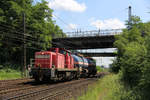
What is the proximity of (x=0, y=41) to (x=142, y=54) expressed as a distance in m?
25.3

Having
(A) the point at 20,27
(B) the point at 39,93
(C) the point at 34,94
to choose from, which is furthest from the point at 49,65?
(A) the point at 20,27

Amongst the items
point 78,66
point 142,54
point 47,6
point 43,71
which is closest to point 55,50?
point 43,71

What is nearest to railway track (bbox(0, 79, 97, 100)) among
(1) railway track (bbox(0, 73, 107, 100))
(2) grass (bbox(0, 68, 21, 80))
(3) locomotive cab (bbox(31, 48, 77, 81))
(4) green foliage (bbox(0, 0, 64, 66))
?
(1) railway track (bbox(0, 73, 107, 100))

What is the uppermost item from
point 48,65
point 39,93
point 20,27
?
point 20,27

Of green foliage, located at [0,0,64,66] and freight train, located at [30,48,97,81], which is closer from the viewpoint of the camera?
freight train, located at [30,48,97,81]

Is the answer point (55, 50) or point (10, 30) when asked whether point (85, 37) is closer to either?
point (10, 30)

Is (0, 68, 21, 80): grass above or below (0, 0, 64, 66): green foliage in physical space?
below

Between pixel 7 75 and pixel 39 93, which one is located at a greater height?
pixel 39 93

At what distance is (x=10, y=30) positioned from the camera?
99.1 ft

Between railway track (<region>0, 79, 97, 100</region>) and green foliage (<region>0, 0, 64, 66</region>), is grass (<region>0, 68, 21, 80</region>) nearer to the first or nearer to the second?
green foliage (<region>0, 0, 64, 66</region>)

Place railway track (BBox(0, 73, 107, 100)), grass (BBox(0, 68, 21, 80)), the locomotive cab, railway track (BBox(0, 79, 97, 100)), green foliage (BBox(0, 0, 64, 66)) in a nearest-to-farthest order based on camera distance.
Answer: railway track (BBox(0, 79, 97, 100)) < railway track (BBox(0, 73, 107, 100)) < the locomotive cab < grass (BBox(0, 68, 21, 80)) < green foliage (BBox(0, 0, 64, 66))

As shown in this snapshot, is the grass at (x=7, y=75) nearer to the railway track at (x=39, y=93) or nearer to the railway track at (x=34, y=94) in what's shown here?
the railway track at (x=39, y=93)

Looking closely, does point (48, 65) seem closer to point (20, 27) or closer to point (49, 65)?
point (49, 65)

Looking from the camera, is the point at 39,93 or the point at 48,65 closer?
the point at 39,93
